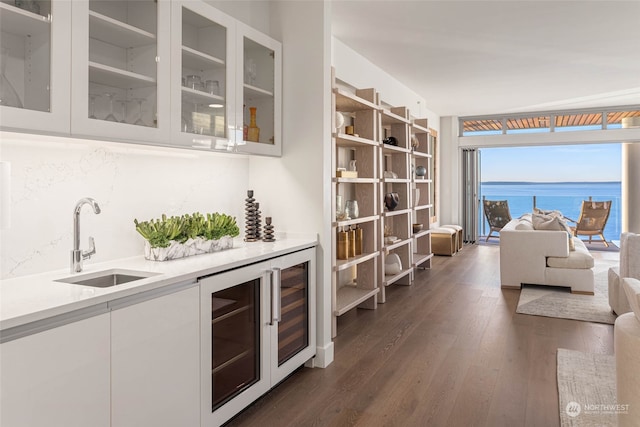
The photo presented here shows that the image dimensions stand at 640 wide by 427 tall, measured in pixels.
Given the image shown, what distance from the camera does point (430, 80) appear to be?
6.60 m

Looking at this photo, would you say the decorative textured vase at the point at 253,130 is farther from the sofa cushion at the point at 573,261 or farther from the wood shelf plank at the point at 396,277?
the sofa cushion at the point at 573,261

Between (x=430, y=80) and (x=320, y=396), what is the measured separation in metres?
5.23

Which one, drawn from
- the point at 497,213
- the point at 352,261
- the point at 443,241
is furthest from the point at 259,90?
the point at 497,213

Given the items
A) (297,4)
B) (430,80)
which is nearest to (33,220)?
(297,4)

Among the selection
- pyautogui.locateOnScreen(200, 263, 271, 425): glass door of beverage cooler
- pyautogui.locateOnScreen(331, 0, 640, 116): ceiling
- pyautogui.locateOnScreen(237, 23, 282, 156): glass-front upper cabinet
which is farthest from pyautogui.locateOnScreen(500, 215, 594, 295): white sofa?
pyautogui.locateOnScreen(200, 263, 271, 425): glass door of beverage cooler

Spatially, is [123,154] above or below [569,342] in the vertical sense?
above

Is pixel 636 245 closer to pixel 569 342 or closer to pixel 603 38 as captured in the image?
pixel 569 342

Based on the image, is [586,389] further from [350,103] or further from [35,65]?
[35,65]

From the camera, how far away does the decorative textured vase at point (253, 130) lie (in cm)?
287

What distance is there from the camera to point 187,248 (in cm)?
243

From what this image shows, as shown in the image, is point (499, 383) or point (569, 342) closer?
point (499, 383)

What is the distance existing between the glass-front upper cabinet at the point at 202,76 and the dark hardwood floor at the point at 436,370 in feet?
4.99

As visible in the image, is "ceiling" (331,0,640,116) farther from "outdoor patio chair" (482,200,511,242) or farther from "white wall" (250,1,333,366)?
"outdoor patio chair" (482,200,511,242)

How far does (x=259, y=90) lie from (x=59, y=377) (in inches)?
80.6
